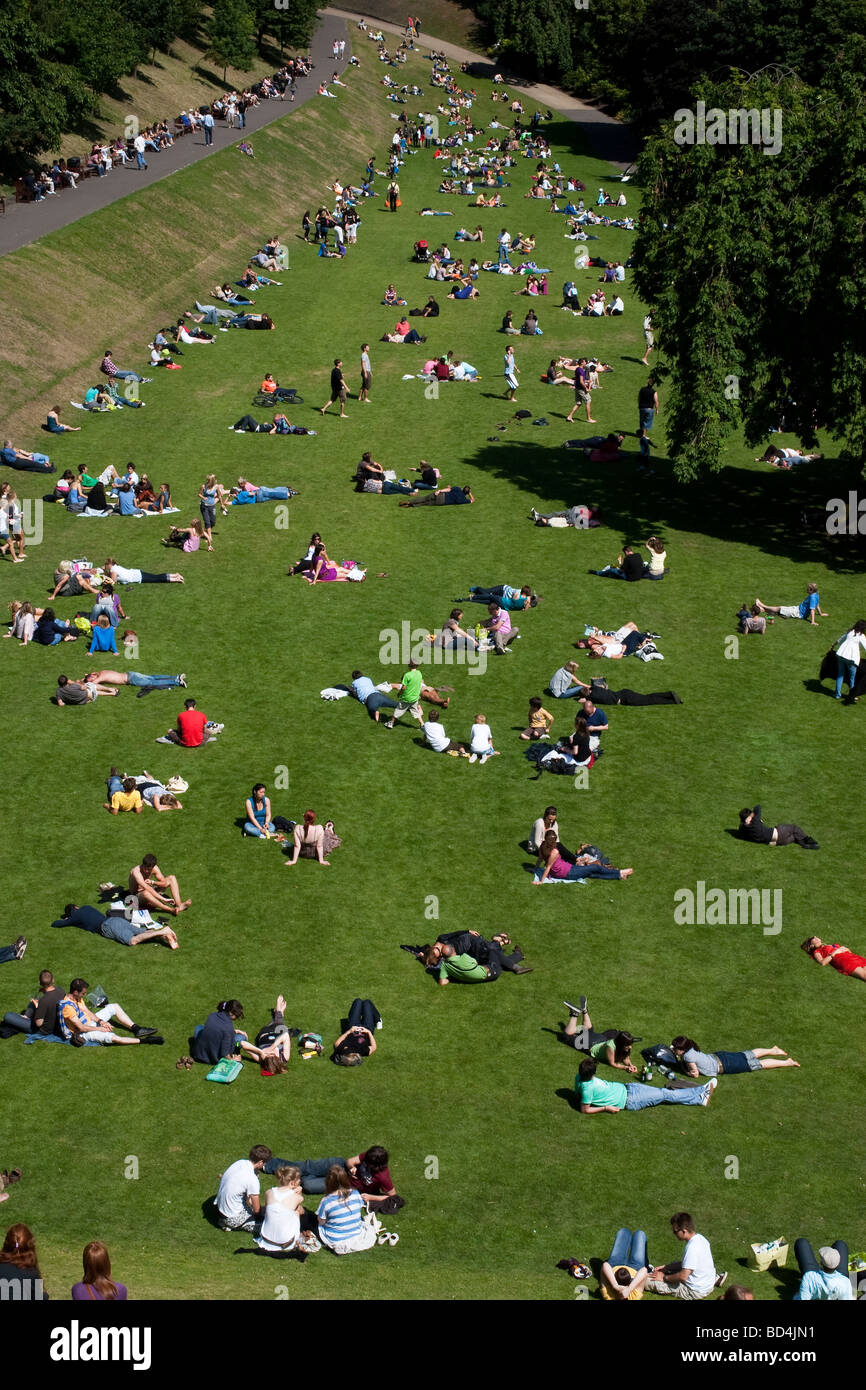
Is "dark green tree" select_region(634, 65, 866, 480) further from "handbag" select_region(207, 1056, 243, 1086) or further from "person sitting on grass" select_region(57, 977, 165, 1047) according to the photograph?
"person sitting on grass" select_region(57, 977, 165, 1047)

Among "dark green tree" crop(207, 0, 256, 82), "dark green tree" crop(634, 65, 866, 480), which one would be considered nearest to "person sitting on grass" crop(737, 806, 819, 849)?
"dark green tree" crop(634, 65, 866, 480)

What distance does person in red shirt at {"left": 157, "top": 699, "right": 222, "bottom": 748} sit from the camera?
28703 millimetres

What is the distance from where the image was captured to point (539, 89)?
127m

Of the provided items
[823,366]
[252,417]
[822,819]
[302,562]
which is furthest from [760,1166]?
[252,417]

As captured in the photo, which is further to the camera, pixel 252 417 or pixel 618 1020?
pixel 252 417

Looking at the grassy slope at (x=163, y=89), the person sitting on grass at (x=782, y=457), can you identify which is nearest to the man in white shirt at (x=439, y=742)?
the person sitting on grass at (x=782, y=457)

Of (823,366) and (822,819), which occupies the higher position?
(823,366)

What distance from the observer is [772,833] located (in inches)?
1022

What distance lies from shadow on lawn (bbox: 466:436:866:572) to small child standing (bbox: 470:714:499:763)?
42.2 ft

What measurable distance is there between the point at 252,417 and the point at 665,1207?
117 feet

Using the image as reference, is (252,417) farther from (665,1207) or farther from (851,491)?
(665,1207)

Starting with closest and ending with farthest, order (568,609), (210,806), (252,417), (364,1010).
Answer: (364,1010)
(210,806)
(568,609)
(252,417)

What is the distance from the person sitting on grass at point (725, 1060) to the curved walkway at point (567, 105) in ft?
296
